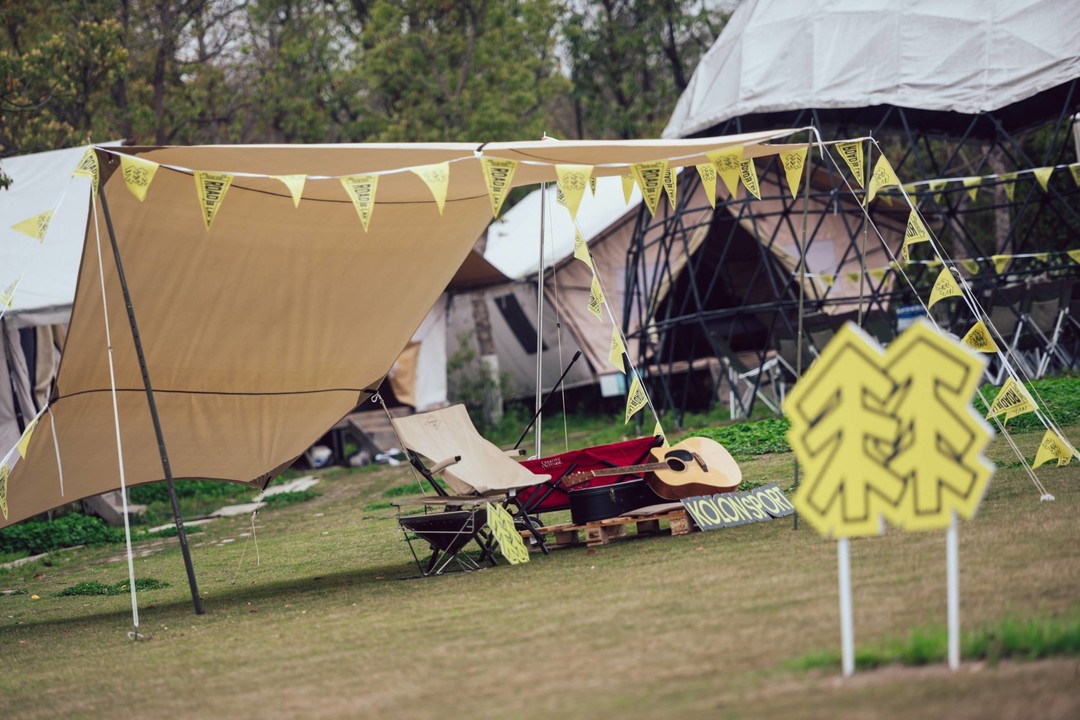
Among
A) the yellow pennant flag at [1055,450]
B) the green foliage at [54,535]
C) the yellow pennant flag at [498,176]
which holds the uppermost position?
the yellow pennant flag at [498,176]

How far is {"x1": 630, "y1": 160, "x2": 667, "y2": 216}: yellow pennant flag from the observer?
688 cm

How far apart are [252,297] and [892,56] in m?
7.91

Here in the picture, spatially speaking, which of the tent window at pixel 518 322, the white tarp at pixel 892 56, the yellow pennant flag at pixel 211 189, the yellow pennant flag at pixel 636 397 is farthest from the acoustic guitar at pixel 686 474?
the tent window at pixel 518 322

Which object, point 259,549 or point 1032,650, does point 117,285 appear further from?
point 1032,650

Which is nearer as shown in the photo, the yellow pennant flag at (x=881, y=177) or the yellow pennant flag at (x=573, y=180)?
the yellow pennant flag at (x=573, y=180)

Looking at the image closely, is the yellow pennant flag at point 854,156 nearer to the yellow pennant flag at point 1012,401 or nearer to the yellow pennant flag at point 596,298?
the yellow pennant flag at point 1012,401

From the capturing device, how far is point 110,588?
7898 mm

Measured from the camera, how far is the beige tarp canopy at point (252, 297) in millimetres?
6605

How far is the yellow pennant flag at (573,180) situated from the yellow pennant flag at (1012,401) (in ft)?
9.58

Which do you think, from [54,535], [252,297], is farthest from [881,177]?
[54,535]

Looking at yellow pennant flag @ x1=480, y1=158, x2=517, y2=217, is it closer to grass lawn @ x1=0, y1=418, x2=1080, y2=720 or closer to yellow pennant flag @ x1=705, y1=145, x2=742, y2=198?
yellow pennant flag @ x1=705, y1=145, x2=742, y2=198

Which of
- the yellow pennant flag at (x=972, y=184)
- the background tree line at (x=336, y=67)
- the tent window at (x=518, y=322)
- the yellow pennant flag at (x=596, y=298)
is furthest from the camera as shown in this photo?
the tent window at (x=518, y=322)

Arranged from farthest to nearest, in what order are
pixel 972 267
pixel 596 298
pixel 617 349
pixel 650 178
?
pixel 972 267 → pixel 596 298 → pixel 617 349 → pixel 650 178

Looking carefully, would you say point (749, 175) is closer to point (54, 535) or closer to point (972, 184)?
point (972, 184)
